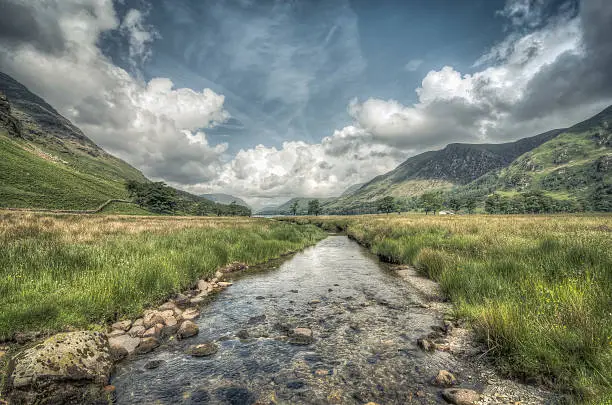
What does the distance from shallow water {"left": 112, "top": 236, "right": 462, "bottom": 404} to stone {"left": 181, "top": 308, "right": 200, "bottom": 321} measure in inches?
10.4

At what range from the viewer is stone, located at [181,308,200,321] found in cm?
877

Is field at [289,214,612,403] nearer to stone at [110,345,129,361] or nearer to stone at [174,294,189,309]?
stone at [110,345,129,361]

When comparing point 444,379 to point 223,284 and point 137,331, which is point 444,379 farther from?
point 223,284

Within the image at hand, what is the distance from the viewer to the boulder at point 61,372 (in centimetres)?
431

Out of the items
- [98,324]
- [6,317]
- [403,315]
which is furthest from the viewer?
[403,315]

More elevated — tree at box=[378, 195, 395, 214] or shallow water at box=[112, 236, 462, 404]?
tree at box=[378, 195, 395, 214]

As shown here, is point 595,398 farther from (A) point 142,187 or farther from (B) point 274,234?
(A) point 142,187

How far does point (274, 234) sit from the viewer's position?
2991 cm

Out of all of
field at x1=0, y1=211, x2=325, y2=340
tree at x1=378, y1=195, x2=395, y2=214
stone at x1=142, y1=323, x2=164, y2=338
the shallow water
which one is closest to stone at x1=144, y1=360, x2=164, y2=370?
the shallow water

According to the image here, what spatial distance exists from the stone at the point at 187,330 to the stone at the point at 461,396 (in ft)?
21.5

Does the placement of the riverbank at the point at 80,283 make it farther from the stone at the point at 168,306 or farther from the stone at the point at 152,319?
the stone at the point at 152,319

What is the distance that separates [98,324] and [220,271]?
27.0 feet

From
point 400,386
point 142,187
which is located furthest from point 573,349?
point 142,187

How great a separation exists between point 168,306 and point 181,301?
2.41ft
